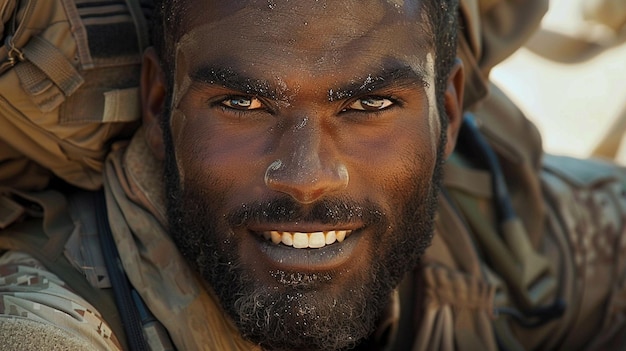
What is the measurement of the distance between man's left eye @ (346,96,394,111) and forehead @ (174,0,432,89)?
0.23 feet

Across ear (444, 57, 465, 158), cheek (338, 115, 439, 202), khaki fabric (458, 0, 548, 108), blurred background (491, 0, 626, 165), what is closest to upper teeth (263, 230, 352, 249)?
cheek (338, 115, 439, 202)

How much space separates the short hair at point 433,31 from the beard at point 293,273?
18 centimetres

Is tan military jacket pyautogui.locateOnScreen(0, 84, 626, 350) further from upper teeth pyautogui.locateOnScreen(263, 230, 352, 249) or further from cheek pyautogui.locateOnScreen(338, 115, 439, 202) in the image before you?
cheek pyautogui.locateOnScreen(338, 115, 439, 202)

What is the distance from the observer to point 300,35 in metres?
2.27

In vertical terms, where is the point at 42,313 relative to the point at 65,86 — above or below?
below

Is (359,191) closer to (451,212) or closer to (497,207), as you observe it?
(451,212)

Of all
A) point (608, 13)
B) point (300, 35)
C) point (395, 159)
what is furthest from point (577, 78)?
point (300, 35)

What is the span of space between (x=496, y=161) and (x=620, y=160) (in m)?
1.24

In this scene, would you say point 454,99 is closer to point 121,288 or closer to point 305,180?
point 305,180

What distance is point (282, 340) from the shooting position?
7.77 ft

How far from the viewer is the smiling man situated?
89.1 inches

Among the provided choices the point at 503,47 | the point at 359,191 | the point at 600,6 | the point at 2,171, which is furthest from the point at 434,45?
the point at 600,6

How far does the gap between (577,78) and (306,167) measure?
3.40m

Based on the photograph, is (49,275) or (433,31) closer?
(49,275)
